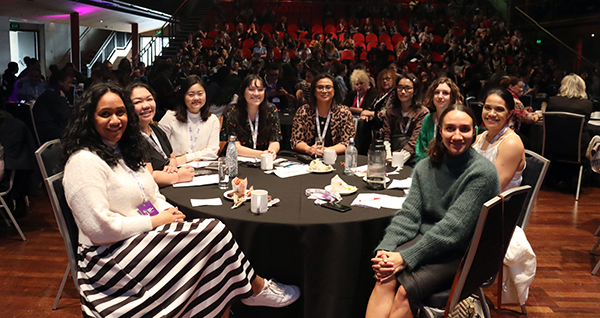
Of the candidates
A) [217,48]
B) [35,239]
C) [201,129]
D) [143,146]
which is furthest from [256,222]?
[217,48]

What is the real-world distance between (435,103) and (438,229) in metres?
2.06

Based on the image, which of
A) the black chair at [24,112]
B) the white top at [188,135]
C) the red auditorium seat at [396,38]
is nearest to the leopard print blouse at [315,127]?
the white top at [188,135]

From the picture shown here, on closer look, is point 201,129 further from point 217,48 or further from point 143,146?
point 217,48

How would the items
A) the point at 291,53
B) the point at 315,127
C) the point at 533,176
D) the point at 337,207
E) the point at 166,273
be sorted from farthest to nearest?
the point at 291,53
the point at 315,127
the point at 533,176
the point at 337,207
the point at 166,273

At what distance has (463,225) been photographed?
2018mm

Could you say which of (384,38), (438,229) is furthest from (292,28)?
(438,229)

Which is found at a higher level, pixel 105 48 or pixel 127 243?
pixel 105 48

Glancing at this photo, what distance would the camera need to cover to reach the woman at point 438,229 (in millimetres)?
2008

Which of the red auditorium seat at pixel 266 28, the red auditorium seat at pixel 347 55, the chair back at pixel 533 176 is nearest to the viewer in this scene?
the chair back at pixel 533 176

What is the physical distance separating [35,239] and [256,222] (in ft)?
9.01

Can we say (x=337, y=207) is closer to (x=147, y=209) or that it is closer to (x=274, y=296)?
(x=274, y=296)

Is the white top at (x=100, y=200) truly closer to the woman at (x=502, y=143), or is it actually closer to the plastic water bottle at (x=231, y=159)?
the plastic water bottle at (x=231, y=159)

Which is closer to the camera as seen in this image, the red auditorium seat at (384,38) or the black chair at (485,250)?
the black chair at (485,250)

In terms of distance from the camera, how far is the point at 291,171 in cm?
310
